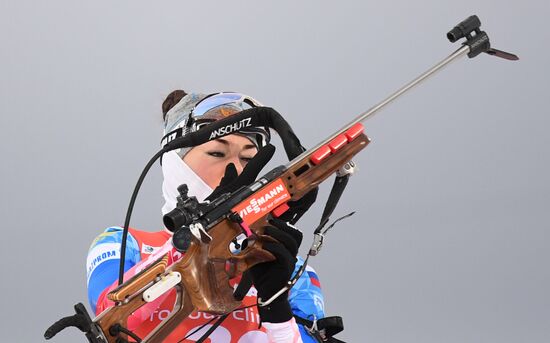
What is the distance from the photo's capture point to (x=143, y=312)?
159 cm

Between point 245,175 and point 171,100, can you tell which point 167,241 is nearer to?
point 245,175

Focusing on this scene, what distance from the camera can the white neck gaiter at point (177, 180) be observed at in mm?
1885

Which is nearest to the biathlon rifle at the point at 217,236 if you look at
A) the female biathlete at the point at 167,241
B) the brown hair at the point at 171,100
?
the female biathlete at the point at 167,241

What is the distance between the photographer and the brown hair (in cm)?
219

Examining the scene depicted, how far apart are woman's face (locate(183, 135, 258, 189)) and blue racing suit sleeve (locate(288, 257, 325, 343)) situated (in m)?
0.40

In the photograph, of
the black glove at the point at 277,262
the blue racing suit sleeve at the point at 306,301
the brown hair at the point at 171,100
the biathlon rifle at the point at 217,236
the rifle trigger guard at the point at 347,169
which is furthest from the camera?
the brown hair at the point at 171,100

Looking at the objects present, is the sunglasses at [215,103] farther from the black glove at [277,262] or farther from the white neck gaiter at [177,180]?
the black glove at [277,262]

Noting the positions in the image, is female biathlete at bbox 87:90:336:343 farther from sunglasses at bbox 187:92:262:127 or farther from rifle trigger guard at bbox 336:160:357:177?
rifle trigger guard at bbox 336:160:357:177

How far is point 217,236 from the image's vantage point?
55.6 inches

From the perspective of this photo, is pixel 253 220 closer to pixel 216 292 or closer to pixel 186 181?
pixel 216 292

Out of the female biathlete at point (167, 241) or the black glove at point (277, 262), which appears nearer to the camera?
the black glove at point (277, 262)

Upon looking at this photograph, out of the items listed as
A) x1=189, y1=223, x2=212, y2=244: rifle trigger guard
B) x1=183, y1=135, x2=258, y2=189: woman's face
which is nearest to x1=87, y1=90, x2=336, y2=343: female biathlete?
x1=183, y1=135, x2=258, y2=189: woman's face

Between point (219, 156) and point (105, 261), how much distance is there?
396 mm

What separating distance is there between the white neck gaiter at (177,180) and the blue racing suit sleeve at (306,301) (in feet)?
1.30
